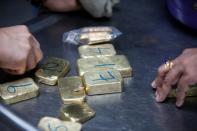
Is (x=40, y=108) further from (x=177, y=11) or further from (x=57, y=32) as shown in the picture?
(x=177, y=11)

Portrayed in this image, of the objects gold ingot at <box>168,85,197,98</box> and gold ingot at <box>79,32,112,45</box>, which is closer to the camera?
gold ingot at <box>168,85,197,98</box>

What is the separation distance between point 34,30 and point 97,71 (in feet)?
0.76

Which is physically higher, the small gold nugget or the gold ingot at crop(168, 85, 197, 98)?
the gold ingot at crop(168, 85, 197, 98)

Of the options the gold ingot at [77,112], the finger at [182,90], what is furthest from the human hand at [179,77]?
the gold ingot at [77,112]

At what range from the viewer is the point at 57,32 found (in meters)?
0.85

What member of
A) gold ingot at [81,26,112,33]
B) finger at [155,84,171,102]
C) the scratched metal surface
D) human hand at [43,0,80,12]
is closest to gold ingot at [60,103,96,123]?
the scratched metal surface

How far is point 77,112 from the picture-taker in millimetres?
612

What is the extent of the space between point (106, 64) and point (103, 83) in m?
0.07

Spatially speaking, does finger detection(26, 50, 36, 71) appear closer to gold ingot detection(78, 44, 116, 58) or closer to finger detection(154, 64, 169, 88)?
gold ingot detection(78, 44, 116, 58)

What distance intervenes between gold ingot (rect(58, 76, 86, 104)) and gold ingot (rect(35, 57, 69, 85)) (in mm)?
15

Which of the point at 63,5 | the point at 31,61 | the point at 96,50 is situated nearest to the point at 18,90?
the point at 31,61

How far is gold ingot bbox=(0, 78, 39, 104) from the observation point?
2.09 feet

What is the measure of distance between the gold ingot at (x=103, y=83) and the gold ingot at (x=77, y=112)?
35mm

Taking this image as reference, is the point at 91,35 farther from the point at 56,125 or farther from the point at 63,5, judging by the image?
the point at 56,125
